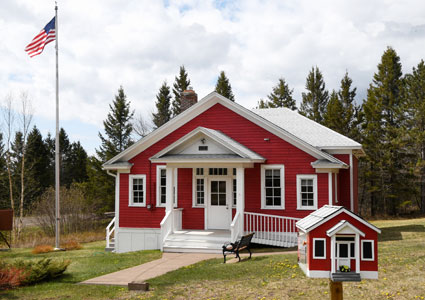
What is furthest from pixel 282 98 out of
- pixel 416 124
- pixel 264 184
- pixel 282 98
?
pixel 264 184

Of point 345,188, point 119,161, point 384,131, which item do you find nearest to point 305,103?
point 384,131

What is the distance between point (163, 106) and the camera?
147 ft

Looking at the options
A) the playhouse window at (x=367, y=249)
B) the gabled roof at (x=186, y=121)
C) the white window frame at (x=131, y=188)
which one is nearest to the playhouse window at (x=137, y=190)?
the white window frame at (x=131, y=188)

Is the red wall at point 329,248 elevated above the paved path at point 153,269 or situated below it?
above

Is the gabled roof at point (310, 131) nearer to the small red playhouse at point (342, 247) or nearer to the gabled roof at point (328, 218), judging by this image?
the gabled roof at point (328, 218)

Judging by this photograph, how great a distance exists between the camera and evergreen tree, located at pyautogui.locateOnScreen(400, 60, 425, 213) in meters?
30.9

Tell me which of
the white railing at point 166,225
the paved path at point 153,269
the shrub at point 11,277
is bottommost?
the paved path at point 153,269

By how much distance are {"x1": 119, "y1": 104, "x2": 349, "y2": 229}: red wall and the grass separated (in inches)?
173

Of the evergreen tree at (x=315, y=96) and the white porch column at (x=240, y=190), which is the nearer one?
the white porch column at (x=240, y=190)

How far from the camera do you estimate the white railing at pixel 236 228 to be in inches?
585

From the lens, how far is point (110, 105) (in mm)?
42750

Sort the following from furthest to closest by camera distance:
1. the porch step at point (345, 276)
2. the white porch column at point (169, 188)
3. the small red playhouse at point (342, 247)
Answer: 1. the white porch column at point (169, 188)
2. the small red playhouse at point (342, 247)
3. the porch step at point (345, 276)

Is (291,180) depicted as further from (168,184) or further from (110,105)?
(110,105)

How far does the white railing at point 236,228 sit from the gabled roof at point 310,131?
4.41m
